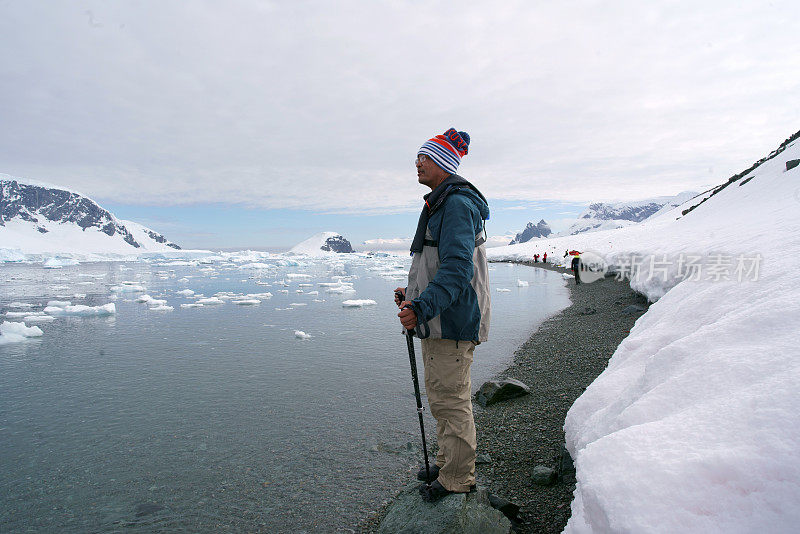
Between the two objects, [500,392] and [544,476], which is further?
[500,392]

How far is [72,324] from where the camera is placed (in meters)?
17.2

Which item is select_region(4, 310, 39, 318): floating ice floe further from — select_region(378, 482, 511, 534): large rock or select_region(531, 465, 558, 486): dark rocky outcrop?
select_region(531, 465, 558, 486): dark rocky outcrop

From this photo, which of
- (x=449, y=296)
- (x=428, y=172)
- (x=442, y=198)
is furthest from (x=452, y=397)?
(x=428, y=172)

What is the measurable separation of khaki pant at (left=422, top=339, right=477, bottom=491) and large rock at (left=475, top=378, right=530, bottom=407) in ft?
14.1

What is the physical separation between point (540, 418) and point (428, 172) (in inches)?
183

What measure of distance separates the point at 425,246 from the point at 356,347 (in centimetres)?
982

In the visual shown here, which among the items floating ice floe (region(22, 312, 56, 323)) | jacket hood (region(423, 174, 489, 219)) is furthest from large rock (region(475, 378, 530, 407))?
floating ice floe (region(22, 312, 56, 323))

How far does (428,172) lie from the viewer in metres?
3.50

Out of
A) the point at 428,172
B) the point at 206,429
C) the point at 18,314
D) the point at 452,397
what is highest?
the point at 428,172

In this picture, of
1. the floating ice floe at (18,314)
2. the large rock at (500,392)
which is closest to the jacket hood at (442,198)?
the large rock at (500,392)

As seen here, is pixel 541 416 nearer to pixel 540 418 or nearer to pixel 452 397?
pixel 540 418

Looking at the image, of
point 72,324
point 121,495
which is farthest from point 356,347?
point 72,324

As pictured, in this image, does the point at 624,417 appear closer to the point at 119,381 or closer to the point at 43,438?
the point at 43,438

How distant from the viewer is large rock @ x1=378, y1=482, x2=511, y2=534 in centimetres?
345
